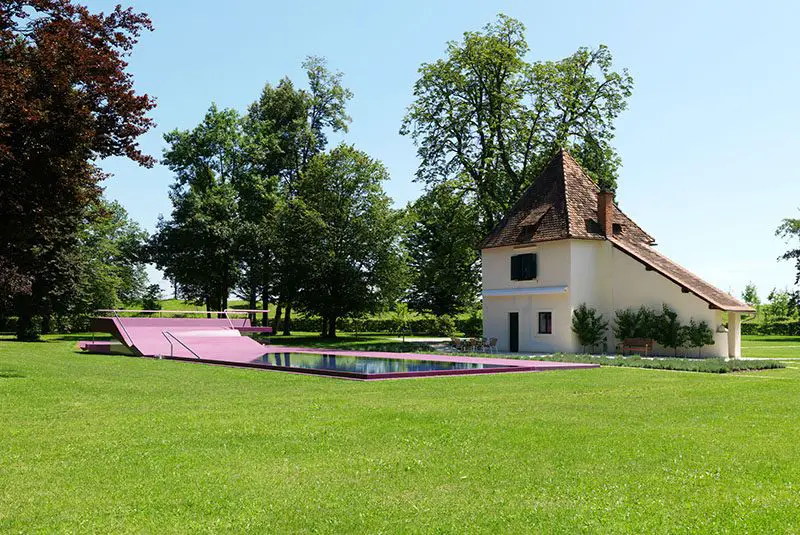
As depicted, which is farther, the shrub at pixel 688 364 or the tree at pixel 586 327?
the tree at pixel 586 327

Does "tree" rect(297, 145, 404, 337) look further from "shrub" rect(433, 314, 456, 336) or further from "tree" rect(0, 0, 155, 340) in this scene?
"tree" rect(0, 0, 155, 340)

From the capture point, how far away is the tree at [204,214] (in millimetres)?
48781

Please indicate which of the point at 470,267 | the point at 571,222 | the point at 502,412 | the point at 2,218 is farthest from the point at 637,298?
the point at 2,218

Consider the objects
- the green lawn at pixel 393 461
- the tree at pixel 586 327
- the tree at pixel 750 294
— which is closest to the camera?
the green lawn at pixel 393 461

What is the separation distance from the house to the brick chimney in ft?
0.17

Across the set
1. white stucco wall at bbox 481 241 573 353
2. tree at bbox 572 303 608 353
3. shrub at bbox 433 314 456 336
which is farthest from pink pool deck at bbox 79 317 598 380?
shrub at bbox 433 314 456 336

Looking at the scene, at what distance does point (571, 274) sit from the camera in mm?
35312

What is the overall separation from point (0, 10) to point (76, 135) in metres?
3.95

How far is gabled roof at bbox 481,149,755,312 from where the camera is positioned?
3428cm

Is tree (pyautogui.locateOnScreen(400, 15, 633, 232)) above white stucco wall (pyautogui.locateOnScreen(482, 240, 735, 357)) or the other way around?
above

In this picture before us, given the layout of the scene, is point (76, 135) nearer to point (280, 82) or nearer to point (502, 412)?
point (502, 412)

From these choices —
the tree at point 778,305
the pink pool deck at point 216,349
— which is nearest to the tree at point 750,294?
the tree at point 778,305

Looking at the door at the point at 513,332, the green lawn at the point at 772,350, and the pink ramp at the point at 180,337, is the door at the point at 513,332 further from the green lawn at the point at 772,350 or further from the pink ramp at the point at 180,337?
the pink ramp at the point at 180,337

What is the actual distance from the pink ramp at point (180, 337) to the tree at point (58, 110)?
8696 millimetres
